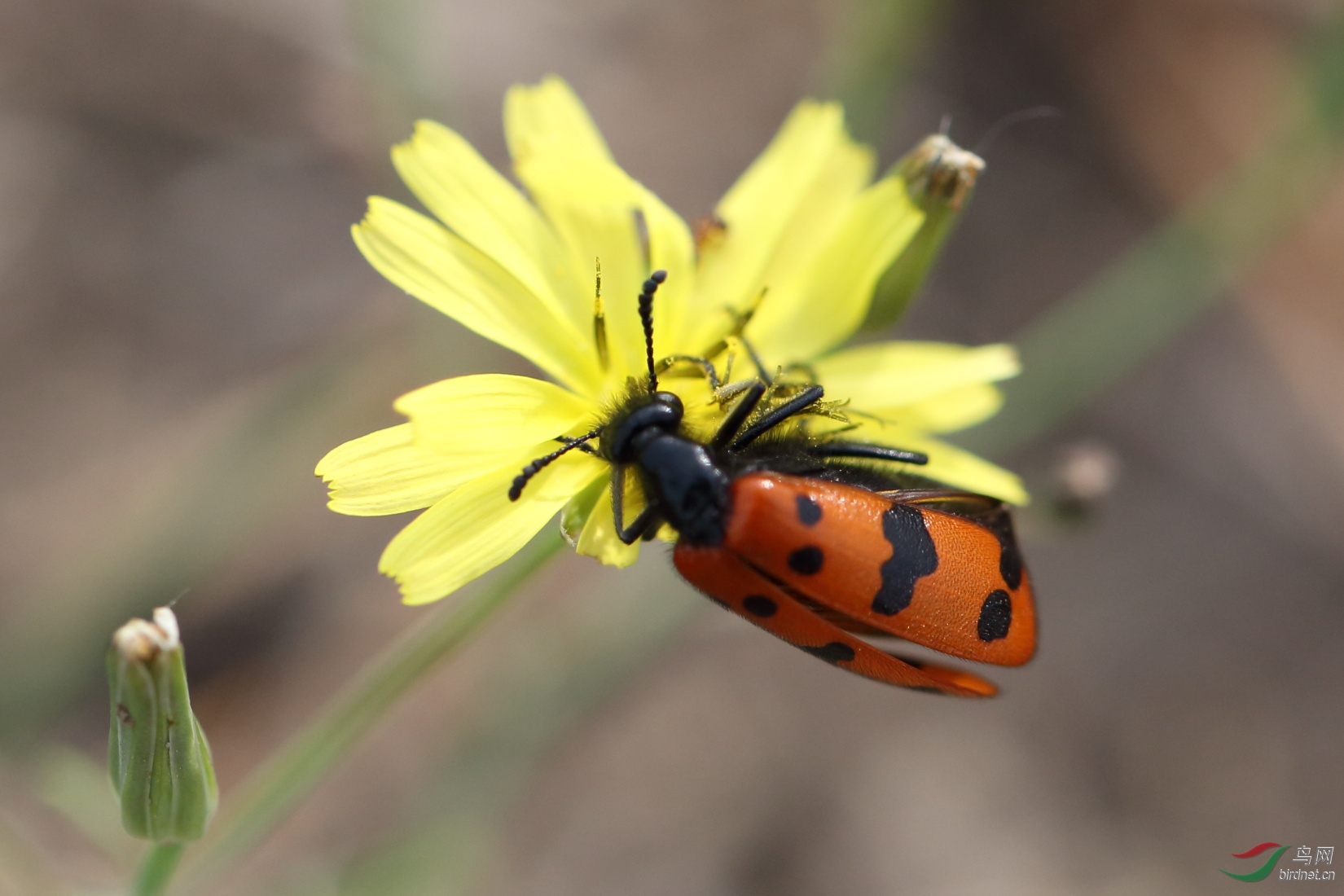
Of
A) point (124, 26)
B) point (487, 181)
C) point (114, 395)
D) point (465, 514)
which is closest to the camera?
point (465, 514)

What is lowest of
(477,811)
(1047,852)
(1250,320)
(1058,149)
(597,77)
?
(477,811)

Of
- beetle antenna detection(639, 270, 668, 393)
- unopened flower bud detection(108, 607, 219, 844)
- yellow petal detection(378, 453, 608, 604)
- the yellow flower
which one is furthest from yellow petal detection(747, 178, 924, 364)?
unopened flower bud detection(108, 607, 219, 844)

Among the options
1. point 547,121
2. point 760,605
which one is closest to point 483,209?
point 547,121

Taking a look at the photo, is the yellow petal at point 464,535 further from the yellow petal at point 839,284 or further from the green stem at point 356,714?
the yellow petal at point 839,284

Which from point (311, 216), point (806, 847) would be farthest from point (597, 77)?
point (806, 847)

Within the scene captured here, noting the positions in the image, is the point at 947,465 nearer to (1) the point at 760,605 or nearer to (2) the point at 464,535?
(1) the point at 760,605

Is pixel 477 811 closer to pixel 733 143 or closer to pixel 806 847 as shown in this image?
pixel 806 847

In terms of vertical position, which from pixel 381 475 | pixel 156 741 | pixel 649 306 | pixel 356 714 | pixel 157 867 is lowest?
pixel 157 867
